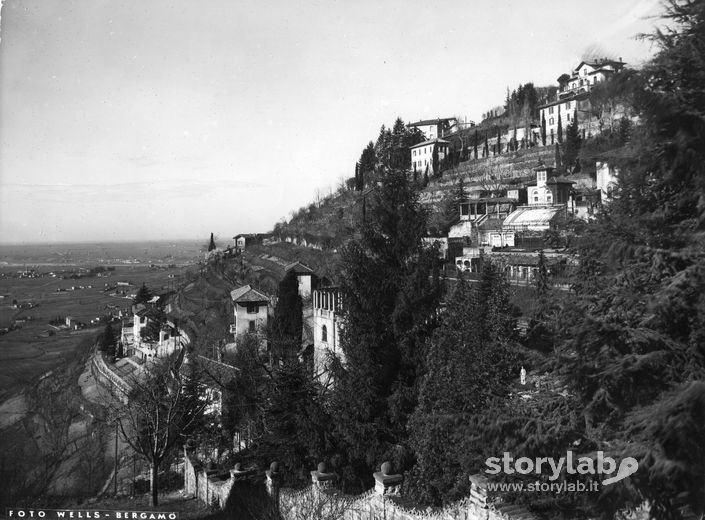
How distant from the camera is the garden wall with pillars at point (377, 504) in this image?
6129 mm

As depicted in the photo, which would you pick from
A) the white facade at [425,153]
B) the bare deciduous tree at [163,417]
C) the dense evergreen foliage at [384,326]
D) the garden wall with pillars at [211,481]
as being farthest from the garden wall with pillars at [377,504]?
the white facade at [425,153]

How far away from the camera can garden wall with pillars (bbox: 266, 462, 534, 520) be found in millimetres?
6129

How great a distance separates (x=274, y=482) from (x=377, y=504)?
3.35m

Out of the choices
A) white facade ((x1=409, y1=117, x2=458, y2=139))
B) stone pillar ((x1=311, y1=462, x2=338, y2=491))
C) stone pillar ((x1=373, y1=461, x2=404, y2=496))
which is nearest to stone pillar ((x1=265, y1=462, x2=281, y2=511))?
stone pillar ((x1=311, y1=462, x2=338, y2=491))

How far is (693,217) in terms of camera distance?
4793mm

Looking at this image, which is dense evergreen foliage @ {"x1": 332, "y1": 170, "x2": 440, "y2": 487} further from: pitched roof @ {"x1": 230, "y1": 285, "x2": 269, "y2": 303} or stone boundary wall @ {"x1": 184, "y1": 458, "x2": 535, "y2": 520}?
pitched roof @ {"x1": 230, "y1": 285, "x2": 269, "y2": 303}

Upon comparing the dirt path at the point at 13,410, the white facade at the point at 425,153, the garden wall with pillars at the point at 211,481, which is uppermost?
the white facade at the point at 425,153

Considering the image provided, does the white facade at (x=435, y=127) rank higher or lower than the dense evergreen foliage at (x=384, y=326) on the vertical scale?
higher

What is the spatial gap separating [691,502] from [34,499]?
15.2m

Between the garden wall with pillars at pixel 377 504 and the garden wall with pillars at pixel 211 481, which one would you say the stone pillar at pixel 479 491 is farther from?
the garden wall with pillars at pixel 211 481

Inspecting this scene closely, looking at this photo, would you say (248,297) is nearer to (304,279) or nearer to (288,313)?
(304,279)

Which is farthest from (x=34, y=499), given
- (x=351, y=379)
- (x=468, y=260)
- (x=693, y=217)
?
(x=468, y=260)

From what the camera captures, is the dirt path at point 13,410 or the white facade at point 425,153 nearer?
the dirt path at point 13,410

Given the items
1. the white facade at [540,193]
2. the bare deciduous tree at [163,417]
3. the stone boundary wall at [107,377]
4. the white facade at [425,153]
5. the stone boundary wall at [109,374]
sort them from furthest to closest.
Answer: the white facade at [425,153], the white facade at [540,193], the stone boundary wall at [109,374], the stone boundary wall at [107,377], the bare deciduous tree at [163,417]
